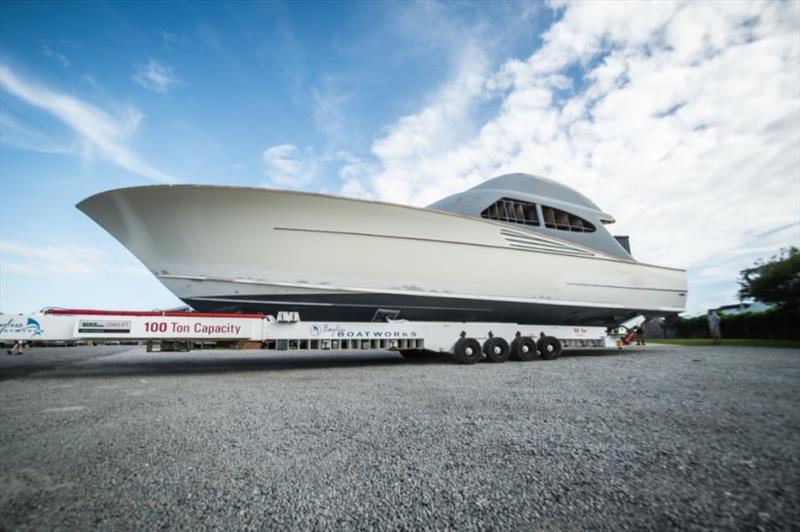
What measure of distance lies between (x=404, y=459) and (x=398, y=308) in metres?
4.31

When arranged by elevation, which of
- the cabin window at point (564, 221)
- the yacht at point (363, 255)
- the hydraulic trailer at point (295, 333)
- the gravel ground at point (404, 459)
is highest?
the cabin window at point (564, 221)

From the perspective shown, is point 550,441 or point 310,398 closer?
point 550,441

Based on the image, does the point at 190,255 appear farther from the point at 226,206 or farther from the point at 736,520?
the point at 736,520

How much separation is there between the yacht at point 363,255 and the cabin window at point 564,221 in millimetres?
54

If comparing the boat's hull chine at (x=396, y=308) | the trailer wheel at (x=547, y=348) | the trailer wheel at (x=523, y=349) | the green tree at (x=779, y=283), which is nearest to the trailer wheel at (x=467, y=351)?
the boat's hull chine at (x=396, y=308)

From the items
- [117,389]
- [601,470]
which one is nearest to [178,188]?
[117,389]

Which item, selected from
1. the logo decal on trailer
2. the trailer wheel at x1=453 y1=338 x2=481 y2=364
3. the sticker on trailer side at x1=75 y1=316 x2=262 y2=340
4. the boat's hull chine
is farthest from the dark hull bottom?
the logo decal on trailer

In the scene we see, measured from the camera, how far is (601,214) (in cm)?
885

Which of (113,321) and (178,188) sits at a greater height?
(178,188)

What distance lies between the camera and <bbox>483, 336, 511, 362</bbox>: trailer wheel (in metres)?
6.30

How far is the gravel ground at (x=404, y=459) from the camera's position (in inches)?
50.9

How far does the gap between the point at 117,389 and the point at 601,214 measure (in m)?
10.2

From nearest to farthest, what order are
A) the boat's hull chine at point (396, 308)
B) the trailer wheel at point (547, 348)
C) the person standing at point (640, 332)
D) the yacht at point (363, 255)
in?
the yacht at point (363, 255) → the boat's hull chine at point (396, 308) → the trailer wheel at point (547, 348) → the person standing at point (640, 332)

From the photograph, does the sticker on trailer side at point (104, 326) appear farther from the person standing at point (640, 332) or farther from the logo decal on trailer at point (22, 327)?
the person standing at point (640, 332)
